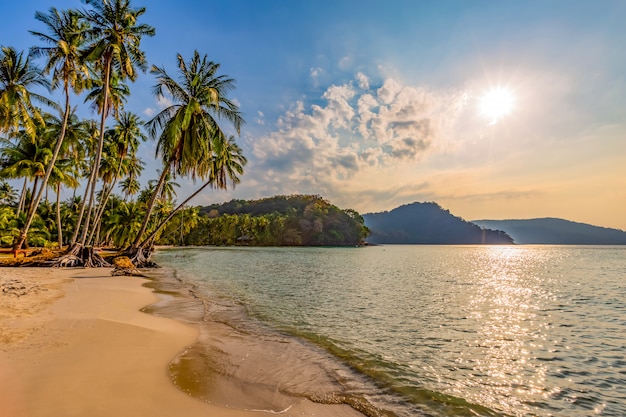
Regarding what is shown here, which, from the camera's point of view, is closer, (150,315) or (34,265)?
(150,315)

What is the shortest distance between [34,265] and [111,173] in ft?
65.6

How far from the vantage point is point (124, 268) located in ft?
75.9

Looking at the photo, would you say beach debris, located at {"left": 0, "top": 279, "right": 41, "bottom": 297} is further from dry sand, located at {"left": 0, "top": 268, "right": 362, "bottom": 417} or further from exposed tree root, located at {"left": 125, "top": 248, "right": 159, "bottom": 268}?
exposed tree root, located at {"left": 125, "top": 248, "right": 159, "bottom": 268}

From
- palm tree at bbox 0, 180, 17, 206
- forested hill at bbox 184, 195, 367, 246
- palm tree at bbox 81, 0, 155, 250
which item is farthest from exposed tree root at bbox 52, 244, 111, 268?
forested hill at bbox 184, 195, 367, 246

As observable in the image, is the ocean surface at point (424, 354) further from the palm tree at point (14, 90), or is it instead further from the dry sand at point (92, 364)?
the palm tree at point (14, 90)

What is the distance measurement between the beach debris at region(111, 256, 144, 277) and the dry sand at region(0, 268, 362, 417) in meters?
11.0

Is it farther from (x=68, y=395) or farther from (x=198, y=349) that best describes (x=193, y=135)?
(x=68, y=395)

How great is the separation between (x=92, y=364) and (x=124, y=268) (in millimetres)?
19994

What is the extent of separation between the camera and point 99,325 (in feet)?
28.1

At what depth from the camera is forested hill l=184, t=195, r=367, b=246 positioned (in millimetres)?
119312

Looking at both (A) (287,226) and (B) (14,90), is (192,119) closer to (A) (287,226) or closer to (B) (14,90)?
(B) (14,90)

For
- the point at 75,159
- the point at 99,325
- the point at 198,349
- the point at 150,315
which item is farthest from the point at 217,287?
the point at 75,159

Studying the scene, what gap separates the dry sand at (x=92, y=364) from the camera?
445 cm

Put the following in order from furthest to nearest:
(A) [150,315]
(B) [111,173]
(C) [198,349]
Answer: (B) [111,173] < (A) [150,315] < (C) [198,349]
